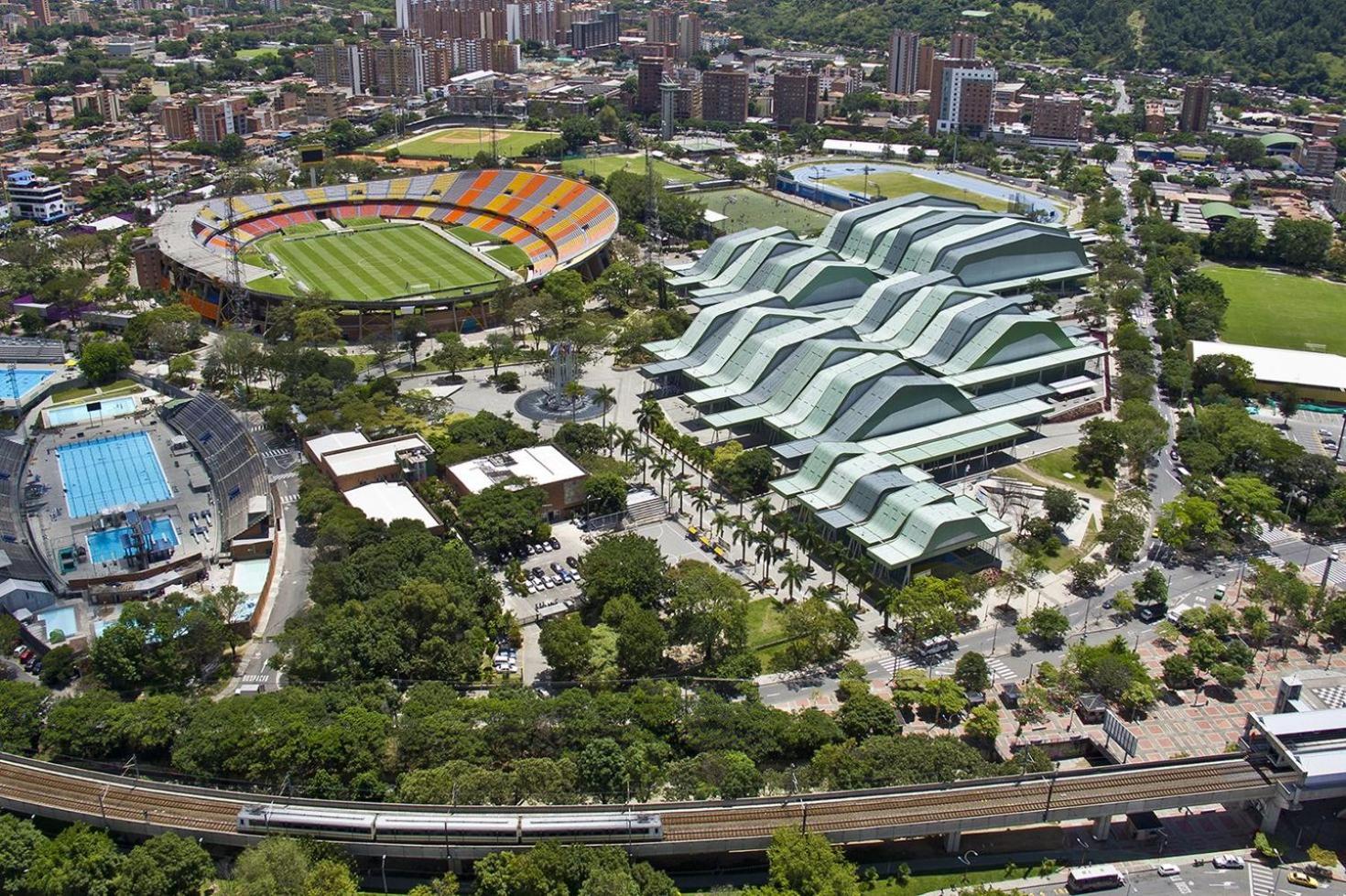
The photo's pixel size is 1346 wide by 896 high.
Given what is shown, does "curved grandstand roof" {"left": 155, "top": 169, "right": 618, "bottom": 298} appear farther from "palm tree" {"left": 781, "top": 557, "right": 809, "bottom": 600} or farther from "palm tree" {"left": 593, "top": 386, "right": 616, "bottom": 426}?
"palm tree" {"left": 781, "top": 557, "right": 809, "bottom": 600}

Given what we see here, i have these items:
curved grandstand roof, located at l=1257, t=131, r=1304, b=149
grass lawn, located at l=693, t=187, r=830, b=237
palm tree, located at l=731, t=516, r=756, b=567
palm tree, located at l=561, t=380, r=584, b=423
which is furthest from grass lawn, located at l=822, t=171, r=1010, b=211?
palm tree, located at l=731, t=516, r=756, b=567

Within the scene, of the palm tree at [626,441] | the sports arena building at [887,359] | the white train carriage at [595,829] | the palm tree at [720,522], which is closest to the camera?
the white train carriage at [595,829]

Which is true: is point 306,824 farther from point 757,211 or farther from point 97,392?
point 757,211

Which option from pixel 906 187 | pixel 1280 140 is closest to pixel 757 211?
pixel 906 187

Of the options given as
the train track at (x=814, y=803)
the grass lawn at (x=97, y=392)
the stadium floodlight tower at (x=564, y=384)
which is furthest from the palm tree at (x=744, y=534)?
the grass lawn at (x=97, y=392)

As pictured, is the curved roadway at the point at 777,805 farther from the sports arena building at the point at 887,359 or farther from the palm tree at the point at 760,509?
the palm tree at the point at 760,509
